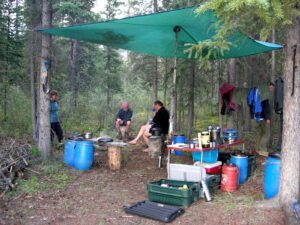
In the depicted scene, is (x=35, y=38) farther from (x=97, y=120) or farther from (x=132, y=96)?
(x=132, y=96)

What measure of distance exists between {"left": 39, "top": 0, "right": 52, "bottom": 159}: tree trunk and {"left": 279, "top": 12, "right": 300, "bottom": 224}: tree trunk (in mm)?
4187

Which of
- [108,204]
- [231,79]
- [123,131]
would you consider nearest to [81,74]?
[123,131]

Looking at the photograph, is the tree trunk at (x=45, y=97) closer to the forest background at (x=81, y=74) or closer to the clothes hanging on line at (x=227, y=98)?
the forest background at (x=81, y=74)

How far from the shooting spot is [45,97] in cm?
606

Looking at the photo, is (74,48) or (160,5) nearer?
(160,5)

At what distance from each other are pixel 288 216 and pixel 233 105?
13.3 feet

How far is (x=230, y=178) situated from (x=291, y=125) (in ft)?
4.45

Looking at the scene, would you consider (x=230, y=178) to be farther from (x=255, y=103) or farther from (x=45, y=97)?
(x=45, y=97)

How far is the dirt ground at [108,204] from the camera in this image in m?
3.59

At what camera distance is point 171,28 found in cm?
597

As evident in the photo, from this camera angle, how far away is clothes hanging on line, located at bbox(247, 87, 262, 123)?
21.9 feet

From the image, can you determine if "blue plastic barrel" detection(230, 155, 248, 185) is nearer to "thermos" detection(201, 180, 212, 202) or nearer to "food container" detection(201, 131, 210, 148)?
"food container" detection(201, 131, 210, 148)

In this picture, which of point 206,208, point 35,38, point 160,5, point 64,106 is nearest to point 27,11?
point 35,38

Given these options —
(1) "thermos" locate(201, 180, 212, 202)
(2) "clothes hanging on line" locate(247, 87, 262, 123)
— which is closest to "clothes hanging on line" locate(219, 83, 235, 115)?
(2) "clothes hanging on line" locate(247, 87, 262, 123)
